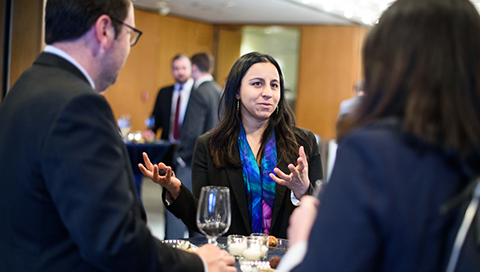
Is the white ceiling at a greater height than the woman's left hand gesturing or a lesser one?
greater

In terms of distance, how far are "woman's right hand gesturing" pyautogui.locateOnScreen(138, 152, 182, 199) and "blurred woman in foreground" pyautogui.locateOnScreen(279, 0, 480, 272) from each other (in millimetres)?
1157

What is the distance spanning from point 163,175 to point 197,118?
9.65 ft

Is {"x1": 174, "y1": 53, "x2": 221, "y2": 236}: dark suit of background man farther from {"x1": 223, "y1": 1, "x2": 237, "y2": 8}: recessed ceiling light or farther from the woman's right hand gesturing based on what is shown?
{"x1": 223, "y1": 1, "x2": 237, "y2": 8}: recessed ceiling light

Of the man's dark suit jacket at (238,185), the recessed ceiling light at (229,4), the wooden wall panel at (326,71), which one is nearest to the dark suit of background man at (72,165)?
the man's dark suit jacket at (238,185)

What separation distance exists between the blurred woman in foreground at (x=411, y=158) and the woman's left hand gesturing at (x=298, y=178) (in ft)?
3.55

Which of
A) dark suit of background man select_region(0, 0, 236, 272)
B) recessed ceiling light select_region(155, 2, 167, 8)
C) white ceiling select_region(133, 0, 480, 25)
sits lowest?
dark suit of background man select_region(0, 0, 236, 272)

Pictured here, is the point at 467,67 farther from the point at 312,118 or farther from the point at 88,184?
the point at 312,118

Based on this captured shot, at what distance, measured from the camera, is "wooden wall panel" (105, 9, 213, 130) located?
9555mm

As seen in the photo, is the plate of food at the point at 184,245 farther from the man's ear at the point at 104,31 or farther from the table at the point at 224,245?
the man's ear at the point at 104,31

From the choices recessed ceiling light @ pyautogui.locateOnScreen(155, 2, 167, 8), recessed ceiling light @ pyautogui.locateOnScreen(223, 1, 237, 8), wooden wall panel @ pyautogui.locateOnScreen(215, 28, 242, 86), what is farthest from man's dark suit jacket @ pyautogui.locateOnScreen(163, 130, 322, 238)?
wooden wall panel @ pyautogui.locateOnScreen(215, 28, 242, 86)

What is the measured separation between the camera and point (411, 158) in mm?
895

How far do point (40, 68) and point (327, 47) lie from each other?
10809 mm

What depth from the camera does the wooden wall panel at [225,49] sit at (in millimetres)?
11953

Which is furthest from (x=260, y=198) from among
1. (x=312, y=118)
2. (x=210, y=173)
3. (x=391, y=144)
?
(x=312, y=118)
